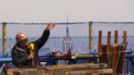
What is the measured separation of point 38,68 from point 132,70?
6.51m

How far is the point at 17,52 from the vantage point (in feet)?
39.6

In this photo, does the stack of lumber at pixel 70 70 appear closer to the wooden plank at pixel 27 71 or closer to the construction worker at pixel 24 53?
the wooden plank at pixel 27 71

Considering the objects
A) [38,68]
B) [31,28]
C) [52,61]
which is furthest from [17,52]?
[31,28]

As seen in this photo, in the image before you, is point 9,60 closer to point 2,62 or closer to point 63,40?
point 2,62

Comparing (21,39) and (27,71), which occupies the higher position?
(21,39)

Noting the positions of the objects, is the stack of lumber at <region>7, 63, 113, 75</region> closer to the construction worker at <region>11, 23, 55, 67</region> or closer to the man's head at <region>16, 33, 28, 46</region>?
the construction worker at <region>11, 23, 55, 67</region>

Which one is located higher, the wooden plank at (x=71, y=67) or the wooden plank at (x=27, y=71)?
the wooden plank at (x=27, y=71)

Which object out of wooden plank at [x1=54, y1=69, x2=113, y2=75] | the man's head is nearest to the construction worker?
the man's head

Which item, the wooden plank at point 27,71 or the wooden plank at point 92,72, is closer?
the wooden plank at point 27,71

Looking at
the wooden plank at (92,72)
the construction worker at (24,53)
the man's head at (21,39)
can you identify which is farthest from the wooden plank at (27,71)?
→ the man's head at (21,39)

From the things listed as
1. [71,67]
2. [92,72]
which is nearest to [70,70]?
[71,67]

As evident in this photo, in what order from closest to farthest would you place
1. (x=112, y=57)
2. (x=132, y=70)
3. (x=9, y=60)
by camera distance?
(x=112, y=57), (x=9, y=60), (x=132, y=70)

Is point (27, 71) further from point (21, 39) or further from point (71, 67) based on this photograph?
point (21, 39)

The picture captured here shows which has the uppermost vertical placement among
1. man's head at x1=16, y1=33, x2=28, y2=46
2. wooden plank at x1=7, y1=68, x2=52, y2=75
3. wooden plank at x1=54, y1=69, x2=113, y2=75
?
man's head at x1=16, y1=33, x2=28, y2=46
